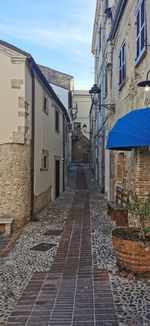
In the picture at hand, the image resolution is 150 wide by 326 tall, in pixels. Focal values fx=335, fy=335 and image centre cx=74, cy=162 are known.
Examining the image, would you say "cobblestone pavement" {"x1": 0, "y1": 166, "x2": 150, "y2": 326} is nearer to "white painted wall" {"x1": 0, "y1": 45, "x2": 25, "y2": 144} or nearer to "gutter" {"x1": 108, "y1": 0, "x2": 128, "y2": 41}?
"white painted wall" {"x1": 0, "y1": 45, "x2": 25, "y2": 144}

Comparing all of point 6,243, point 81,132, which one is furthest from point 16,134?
point 81,132

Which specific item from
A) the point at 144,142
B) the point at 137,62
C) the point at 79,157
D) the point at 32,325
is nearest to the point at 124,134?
the point at 144,142

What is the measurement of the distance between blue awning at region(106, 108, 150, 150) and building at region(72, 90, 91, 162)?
3882cm

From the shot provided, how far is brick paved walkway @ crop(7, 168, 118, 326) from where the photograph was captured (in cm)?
446

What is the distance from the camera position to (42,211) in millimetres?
14234

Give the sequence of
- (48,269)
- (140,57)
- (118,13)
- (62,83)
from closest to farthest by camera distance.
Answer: (48,269), (140,57), (118,13), (62,83)

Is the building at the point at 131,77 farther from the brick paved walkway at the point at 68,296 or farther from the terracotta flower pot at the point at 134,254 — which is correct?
the brick paved walkway at the point at 68,296

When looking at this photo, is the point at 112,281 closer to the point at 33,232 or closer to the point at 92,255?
the point at 92,255

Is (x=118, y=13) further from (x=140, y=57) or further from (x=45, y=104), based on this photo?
(x=45, y=104)

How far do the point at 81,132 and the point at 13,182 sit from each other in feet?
138

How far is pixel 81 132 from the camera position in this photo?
52.3m

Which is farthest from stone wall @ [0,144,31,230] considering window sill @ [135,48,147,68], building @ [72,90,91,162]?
building @ [72,90,91,162]

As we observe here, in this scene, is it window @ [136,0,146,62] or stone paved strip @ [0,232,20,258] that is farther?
window @ [136,0,146,62]

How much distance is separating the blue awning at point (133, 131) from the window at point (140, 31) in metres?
2.29
